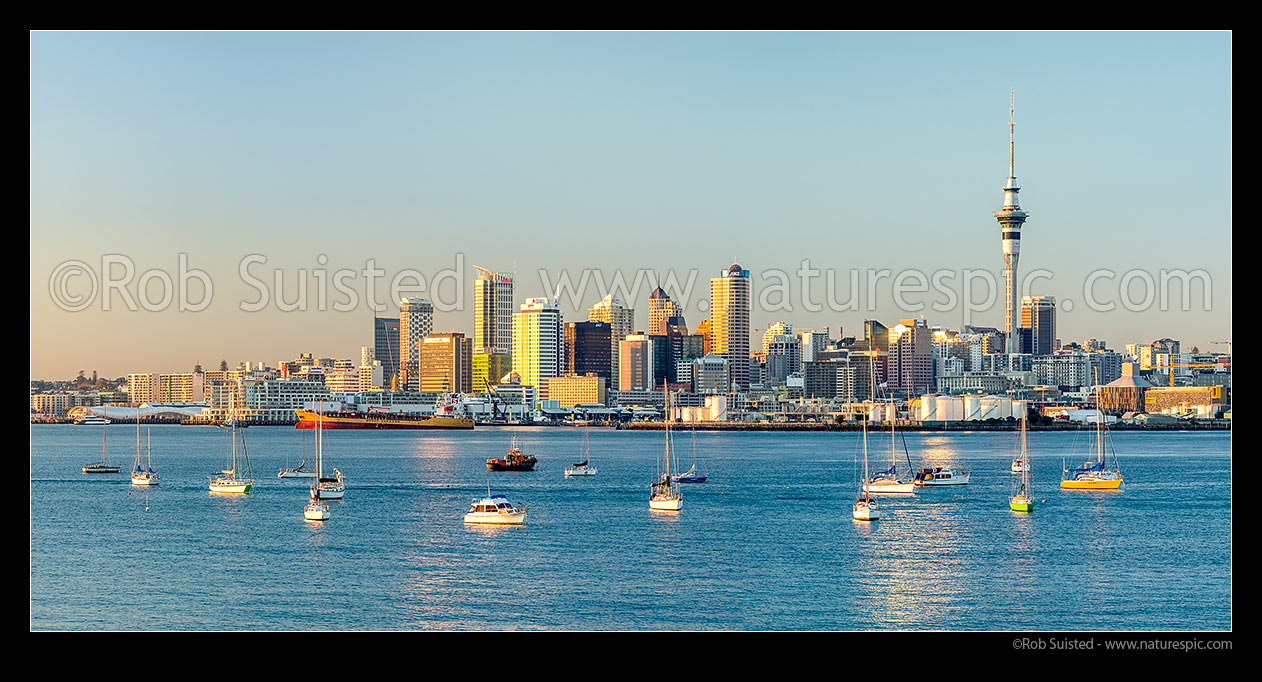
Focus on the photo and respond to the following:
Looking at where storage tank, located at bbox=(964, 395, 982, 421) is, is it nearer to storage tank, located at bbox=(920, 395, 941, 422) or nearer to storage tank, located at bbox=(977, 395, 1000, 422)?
storage tank, located at bbox=(977, 395, 1000, 422)

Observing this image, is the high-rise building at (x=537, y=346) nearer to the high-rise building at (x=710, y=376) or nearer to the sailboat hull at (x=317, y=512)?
the high-rise building at (x=710, y=376)

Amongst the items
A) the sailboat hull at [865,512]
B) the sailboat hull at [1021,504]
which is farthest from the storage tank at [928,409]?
the sailboat hull at [865,512]

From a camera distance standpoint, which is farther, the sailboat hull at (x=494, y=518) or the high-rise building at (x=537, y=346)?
the high-rise building at (x=537, y=346)

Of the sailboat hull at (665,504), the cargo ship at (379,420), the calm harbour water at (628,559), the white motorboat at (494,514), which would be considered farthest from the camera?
the cargo ship at (379,420)

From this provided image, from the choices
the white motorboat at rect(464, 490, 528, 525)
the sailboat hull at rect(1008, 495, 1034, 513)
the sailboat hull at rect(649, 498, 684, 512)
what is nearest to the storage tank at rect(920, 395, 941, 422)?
the sailboat hull at rect(1008, 495, 1034, 513)
